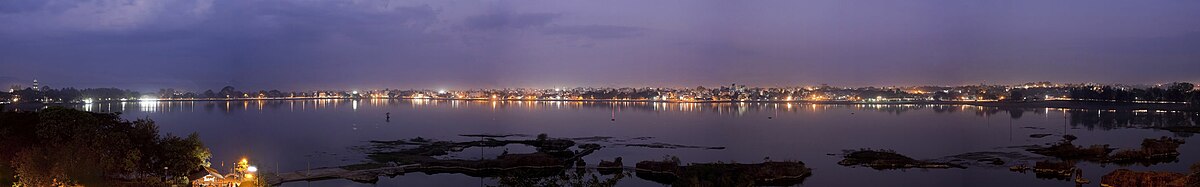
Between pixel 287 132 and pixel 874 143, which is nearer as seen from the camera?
pixel 874 143

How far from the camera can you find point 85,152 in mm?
14891

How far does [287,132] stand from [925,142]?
32.9 m

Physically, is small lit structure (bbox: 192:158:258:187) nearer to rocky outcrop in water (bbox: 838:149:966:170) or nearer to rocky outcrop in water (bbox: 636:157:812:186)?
rocky outcrop in water (bbox: 636:157:812:186)

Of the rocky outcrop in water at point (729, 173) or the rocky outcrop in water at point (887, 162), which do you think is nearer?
the rocky outcrop in water at point (729, 173)

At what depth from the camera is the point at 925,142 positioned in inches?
1421

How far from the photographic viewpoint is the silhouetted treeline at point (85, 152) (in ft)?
47.6

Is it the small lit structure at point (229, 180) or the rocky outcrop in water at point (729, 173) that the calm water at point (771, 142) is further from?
the small lit structure at point (229, 180)

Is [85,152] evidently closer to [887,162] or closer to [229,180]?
[229,180]

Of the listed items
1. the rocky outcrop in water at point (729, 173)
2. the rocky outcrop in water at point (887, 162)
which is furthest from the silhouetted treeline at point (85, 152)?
the rocky outcrop in water at point (887, 162)

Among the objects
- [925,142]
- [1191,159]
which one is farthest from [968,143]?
[1191,159]

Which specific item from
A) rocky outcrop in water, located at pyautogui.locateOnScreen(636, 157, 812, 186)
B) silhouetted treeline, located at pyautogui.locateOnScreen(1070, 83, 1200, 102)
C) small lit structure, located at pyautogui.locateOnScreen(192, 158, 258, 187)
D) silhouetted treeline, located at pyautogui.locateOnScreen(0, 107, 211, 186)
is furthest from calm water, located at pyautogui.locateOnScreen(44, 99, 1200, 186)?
silhouetted treeline, located at pyautogui.locateOnScreen(1070, 83, 1200, 102)

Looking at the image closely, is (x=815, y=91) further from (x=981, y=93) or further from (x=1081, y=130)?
(x=1081, y=130)

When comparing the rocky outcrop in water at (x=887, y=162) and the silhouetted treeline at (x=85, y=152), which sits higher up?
the silhouetted treeline at (x=85, y=152)

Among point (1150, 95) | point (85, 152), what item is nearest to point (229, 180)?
point (85, 152)
